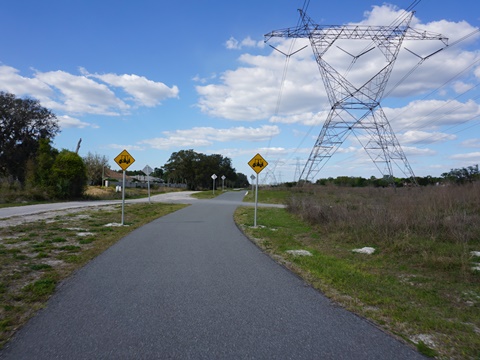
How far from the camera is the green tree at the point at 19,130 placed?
158 feet

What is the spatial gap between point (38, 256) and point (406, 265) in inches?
337

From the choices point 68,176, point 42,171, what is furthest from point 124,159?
point 42,171

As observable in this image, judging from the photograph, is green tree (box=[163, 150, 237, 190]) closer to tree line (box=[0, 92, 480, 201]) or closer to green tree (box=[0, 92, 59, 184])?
tree line (box=[0, 92, 480, 201])

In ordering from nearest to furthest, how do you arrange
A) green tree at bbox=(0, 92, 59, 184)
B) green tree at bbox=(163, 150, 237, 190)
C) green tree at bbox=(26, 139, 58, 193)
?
green tree at bbox=(26, 139, 58, 193) < green tree at bbox=(0, 92, 59, 184) < green tree at bbox=(163, 150, 237, 190)

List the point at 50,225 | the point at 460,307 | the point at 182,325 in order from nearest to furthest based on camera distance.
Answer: the point at 182,325, the point at 460,307, the point at 50,225

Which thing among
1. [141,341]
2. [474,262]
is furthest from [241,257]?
[141,341]

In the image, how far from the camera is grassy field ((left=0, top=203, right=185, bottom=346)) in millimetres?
5782

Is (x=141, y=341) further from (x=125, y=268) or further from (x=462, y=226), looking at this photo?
(x=462, y=226)

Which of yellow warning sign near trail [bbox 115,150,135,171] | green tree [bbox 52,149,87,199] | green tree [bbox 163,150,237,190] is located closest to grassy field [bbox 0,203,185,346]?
yellow warning sign near trail [bbox 115,150,135,171]

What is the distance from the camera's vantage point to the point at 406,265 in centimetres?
923

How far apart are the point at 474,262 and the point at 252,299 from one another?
17.5 ft

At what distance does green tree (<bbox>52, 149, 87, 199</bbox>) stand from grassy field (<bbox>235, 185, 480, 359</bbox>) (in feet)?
81.1

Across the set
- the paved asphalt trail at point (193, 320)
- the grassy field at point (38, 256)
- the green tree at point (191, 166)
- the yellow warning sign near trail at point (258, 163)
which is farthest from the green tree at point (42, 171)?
the green tree at point (191, 166)

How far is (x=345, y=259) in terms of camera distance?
10211mm
